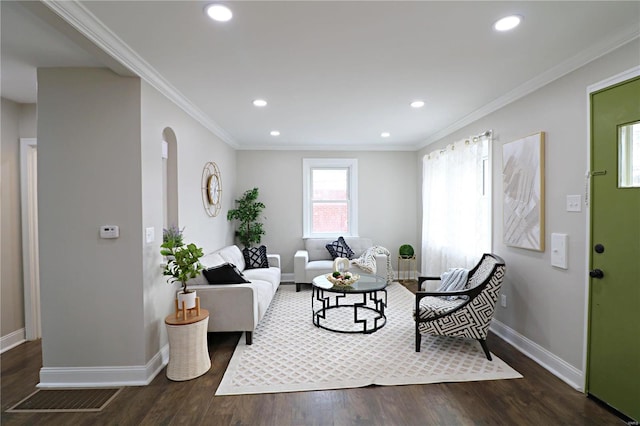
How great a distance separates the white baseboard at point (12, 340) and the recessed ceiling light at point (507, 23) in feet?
16.6

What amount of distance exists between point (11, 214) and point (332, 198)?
4569 mm

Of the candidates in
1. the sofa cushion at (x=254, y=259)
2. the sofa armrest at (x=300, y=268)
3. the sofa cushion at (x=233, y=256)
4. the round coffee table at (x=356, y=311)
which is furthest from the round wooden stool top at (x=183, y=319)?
the sofa armrest at (x=300, y=268)

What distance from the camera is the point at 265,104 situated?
3.65m

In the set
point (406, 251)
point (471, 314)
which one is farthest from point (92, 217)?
point (406, 251)

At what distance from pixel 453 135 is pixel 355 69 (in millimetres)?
2648

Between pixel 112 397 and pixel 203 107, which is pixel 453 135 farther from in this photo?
pixel 112 397

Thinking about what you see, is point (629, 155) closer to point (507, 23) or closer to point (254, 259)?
point (507, 23)

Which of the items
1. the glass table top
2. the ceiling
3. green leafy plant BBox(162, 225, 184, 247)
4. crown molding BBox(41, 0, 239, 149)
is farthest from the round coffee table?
crown molding BBox(41, 0, 239, 149)

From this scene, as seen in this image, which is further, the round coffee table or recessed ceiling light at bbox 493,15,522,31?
the round coffee table

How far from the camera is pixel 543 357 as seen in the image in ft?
9.53

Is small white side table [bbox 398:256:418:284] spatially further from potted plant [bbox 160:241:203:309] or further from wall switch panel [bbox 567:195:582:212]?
potted plant [bbox 160:241:203:309]

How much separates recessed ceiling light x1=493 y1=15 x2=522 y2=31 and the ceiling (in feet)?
0.15

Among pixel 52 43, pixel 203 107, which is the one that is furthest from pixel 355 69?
pixel 52 43

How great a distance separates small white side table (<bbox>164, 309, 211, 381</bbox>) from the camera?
2.70m
